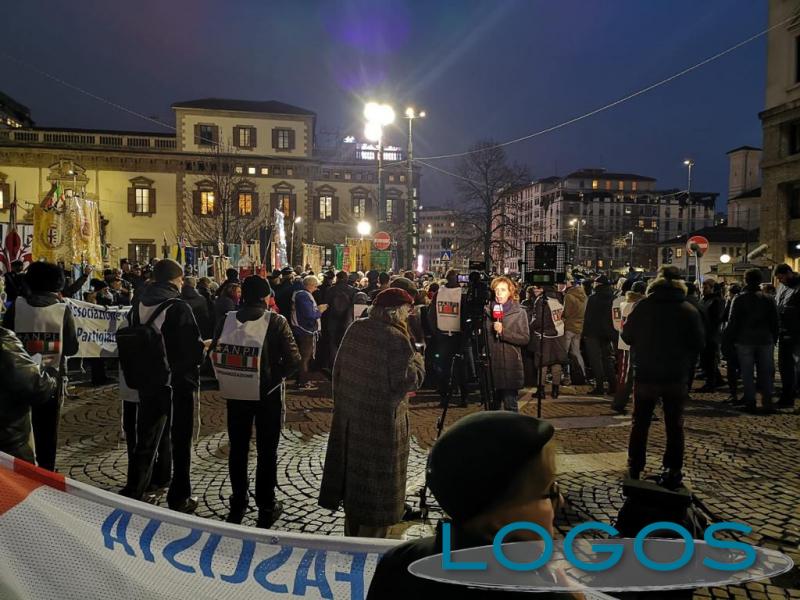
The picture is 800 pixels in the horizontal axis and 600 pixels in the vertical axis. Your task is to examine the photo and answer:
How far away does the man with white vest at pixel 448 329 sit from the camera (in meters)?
7.92

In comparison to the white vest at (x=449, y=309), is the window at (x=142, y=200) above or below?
above

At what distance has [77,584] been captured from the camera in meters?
2.27

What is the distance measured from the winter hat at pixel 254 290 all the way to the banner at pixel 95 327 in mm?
6989

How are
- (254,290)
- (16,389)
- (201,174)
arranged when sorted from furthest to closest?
(201,174) → (254,290) → (16,389)

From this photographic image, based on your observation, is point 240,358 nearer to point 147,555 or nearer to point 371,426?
point 371,426

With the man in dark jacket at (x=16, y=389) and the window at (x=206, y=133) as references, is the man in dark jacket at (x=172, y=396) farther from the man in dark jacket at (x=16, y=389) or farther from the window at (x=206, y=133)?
the window at (x=206, y=133)

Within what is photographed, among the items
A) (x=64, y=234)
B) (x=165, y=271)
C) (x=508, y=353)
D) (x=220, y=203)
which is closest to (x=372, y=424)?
(x=165, y=271)

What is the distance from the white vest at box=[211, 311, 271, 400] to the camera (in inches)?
175

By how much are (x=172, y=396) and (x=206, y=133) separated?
4847 centimetres

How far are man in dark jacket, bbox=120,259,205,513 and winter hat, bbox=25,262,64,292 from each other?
29.4 inches

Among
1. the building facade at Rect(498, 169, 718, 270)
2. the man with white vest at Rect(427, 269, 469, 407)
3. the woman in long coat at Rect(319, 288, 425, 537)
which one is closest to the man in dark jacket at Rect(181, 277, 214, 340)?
the man with white vest at Rect(427, 269, 469, 407)

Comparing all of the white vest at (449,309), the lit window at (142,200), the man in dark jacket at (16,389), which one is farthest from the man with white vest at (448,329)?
the lit window at (142,200)

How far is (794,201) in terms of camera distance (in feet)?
98.4

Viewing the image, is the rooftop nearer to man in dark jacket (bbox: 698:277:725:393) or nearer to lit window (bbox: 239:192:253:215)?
lit window (bbox: 239:192:253:215)
